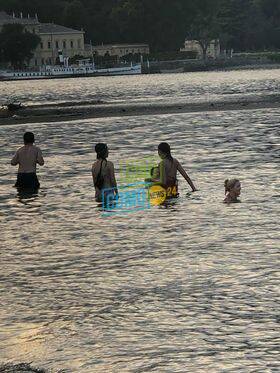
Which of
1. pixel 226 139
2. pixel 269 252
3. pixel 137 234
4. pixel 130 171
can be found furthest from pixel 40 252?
pixel 226 139

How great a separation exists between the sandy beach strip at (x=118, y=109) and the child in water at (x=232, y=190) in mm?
39627

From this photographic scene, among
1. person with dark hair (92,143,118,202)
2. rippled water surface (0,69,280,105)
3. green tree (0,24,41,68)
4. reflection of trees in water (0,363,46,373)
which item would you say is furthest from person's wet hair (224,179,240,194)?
green tree (0,24,41,68)

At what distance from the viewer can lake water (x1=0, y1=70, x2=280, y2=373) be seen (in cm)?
1093

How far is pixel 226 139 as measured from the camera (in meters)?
39.8

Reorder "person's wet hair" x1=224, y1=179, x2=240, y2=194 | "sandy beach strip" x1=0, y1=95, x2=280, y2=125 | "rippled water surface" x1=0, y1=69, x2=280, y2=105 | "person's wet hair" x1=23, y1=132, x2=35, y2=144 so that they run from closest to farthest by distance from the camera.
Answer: "person's wet hair" x1=224, y1=179, x2=240, y2=194
"person's wet hair" x1=23, y1=132, x2=35, y2=144
"sandy beach strip" x1=0, y1=95, x2=280, y2=125
"rippled water surface" x1=0, y1=69, x2=280, y2=105

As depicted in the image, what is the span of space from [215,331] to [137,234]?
6.91m

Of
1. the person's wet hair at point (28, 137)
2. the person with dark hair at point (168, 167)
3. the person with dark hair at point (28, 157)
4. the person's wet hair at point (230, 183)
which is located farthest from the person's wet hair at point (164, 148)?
the person's wet hair at point (28, 137)

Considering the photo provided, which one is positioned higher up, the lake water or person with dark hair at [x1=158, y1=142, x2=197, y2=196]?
person with dark hair at [x1=158, y1=142, x2=197, y2=196]

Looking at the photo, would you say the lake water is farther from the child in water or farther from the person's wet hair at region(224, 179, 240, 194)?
the person's wet hair at region(224, 179, 240, 194)

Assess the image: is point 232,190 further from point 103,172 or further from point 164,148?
point 103,172

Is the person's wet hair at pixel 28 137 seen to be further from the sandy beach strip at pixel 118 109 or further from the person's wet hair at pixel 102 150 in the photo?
the sandy beach strip at pixel 118 109

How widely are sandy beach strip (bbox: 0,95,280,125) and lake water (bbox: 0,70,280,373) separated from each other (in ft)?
118

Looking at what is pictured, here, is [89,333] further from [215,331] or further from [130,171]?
[130,171]

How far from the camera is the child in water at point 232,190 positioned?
2081cm
